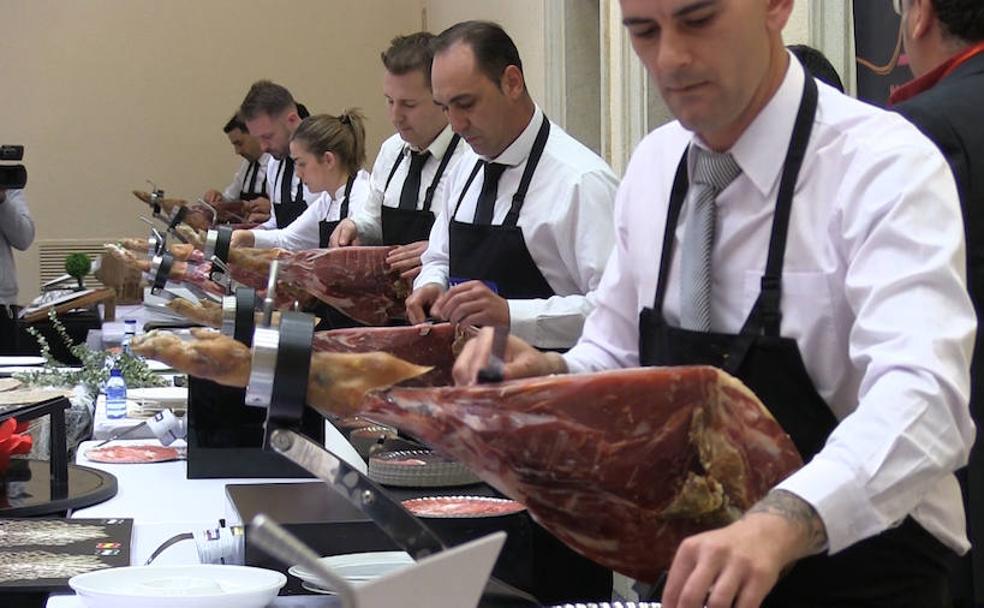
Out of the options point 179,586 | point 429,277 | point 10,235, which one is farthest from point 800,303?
point 10,235

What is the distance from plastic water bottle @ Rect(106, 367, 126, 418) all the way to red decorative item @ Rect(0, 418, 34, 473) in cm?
93

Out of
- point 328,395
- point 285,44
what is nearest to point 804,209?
point 328,395

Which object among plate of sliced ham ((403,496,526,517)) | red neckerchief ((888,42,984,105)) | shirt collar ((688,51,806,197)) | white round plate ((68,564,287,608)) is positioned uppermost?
red neckerchief ((888,42,984,105))

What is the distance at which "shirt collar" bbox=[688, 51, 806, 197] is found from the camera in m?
1.76

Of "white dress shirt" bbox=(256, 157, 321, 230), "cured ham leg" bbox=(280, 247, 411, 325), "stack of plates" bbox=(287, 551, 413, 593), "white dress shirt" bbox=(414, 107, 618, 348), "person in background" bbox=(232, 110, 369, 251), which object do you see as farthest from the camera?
"white dress shirt" bbox=(256, 157, 321, 230)

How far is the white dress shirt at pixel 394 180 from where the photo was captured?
189 inches

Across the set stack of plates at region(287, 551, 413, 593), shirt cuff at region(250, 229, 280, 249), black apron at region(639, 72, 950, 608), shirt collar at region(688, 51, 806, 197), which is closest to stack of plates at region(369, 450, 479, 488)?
stack of plates at region(287, 551, 413, 593)

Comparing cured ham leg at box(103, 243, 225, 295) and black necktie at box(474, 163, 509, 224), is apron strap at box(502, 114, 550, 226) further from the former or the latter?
cured ham leg at box(103, 243, 225, 295)

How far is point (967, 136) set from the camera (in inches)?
89.1

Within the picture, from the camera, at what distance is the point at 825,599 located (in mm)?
1622

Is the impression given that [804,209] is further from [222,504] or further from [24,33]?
[24,33]

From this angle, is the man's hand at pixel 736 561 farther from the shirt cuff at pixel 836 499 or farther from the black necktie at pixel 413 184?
the black necktie at pixel 413 184

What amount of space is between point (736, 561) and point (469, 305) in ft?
5.35

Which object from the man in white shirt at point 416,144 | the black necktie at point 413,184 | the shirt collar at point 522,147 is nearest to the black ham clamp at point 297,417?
the shirt collar at point 522,147
